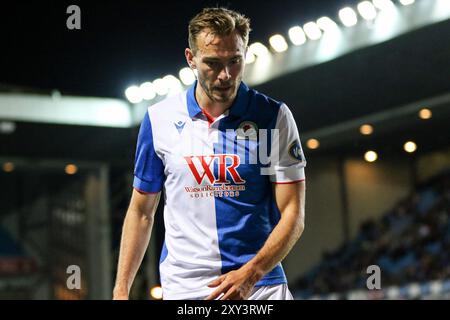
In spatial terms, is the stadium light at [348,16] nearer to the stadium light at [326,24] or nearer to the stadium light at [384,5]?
the stadium light at [326,24]

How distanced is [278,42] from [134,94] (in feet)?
3.20

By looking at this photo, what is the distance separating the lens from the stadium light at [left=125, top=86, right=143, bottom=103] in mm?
→ 5543

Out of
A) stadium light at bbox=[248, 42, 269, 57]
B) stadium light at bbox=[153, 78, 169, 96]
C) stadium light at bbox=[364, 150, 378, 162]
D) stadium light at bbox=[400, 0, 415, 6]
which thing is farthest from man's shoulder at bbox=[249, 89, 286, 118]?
stadium light at bbox=[364, 150, 378, 162]

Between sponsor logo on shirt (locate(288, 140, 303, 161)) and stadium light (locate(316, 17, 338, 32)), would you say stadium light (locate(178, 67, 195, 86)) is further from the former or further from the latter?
sponsor logo on shirt (locate(288, 140, 303, 161))

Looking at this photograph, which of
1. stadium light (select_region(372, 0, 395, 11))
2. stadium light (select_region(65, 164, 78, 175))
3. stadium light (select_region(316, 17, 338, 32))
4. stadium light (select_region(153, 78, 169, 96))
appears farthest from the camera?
stadium light (select_region(65, 164, 78, 175))

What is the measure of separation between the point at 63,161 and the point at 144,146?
6.59 meters

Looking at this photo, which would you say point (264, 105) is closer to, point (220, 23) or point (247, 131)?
point (247, 131)

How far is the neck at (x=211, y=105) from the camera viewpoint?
2439 millimetres

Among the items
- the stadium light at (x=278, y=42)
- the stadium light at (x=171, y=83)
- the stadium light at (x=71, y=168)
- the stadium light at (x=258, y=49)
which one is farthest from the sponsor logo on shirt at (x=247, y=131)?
the stadium light at (x=71, y=168)

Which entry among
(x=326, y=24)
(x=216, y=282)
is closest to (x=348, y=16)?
(x=326, y=24)

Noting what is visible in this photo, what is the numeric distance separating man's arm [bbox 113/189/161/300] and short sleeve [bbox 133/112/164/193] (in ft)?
0.08

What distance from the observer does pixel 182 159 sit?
238 centimetres

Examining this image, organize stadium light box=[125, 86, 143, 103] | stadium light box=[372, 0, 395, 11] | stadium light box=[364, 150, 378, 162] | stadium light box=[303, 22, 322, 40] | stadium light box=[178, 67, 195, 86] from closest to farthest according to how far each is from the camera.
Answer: stadium light box=[178, 67, 195, 86], stadium light box=[125, 86, 143, 103], stadium light box=[303, 22, 322, 40], stadium light box=[372, 0, 395, 11], stadium light box=[364, 150, 378, 162]

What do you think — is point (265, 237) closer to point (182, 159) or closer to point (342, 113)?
point (182, 159)
